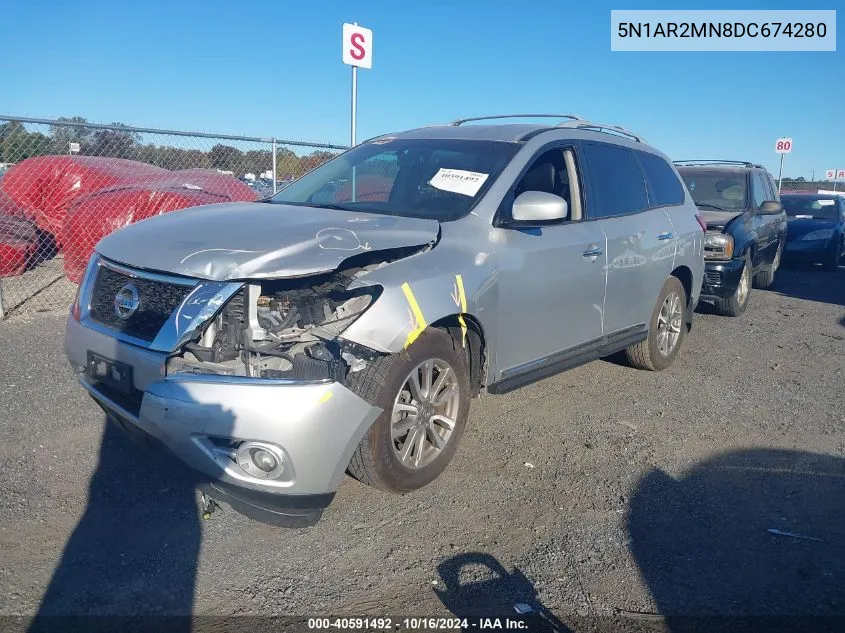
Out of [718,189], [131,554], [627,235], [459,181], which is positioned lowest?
[131,554]

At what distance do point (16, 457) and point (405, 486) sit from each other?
2.29 meters

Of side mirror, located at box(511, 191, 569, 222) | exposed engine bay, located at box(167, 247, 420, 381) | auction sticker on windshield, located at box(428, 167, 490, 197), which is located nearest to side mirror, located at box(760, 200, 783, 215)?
side mirror, located at box(511, 191, 569, 222)

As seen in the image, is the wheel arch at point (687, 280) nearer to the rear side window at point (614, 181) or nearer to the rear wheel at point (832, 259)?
the rear side window at point (614, 181)

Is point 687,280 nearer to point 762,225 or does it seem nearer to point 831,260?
point 762,225

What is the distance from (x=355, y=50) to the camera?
8.71 m

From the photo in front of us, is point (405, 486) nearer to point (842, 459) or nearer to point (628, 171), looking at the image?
point (842, 459)

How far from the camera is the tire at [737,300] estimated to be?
848cm

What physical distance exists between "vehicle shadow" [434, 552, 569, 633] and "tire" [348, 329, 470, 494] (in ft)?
1.75

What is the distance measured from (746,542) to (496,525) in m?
1.18

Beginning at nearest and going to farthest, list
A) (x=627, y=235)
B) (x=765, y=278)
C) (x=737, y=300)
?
1. (x=627, y=235)
2. (x=737, y=300)
3. (x=765, y=278)

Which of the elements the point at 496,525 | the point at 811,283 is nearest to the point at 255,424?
the point at 496,525

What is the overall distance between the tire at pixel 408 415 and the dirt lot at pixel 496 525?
0.20m

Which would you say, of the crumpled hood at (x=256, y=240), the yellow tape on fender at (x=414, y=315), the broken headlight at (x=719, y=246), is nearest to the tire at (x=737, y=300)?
the broken headlight at (x=719, y=246)

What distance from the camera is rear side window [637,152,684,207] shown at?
236 inches
